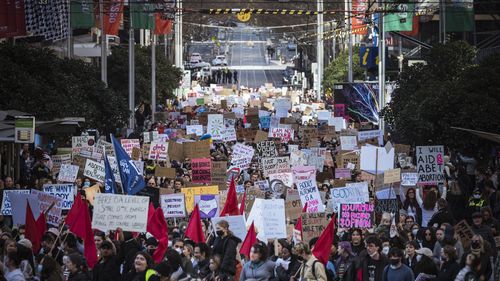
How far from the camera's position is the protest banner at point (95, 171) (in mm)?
25547

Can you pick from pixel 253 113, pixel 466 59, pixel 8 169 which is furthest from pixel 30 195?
pixel 253 113

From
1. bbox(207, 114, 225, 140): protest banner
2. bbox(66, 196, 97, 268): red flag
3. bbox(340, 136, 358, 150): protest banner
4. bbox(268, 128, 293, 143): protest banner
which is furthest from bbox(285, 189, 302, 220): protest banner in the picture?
bbox(268, 128, 293, 143): protest banner

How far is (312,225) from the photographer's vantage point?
18250 mm

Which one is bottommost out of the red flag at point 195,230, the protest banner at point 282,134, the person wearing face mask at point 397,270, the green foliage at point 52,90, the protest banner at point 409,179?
the person wearing face mask at point 397,270

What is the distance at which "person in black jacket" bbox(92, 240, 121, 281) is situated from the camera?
50.3 feet

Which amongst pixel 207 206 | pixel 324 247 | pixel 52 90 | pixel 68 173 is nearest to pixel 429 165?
pixel 68 173

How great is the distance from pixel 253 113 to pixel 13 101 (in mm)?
23211

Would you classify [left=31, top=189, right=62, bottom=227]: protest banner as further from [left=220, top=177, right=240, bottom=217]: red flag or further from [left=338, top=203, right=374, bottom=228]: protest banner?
[left=338, top=203, right=374, bottom=228]: protest banner

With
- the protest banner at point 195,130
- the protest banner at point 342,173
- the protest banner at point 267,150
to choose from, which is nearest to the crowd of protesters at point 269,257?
the protest banner at point 342,173

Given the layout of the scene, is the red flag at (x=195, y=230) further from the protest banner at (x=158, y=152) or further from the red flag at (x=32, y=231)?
the protest banner at (x=158, y=152)

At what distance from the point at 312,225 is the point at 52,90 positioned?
18890mm

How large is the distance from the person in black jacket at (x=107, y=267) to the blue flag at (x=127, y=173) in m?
6.68

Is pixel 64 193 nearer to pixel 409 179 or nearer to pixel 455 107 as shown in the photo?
pixel 409 179

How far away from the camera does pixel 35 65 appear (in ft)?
121
